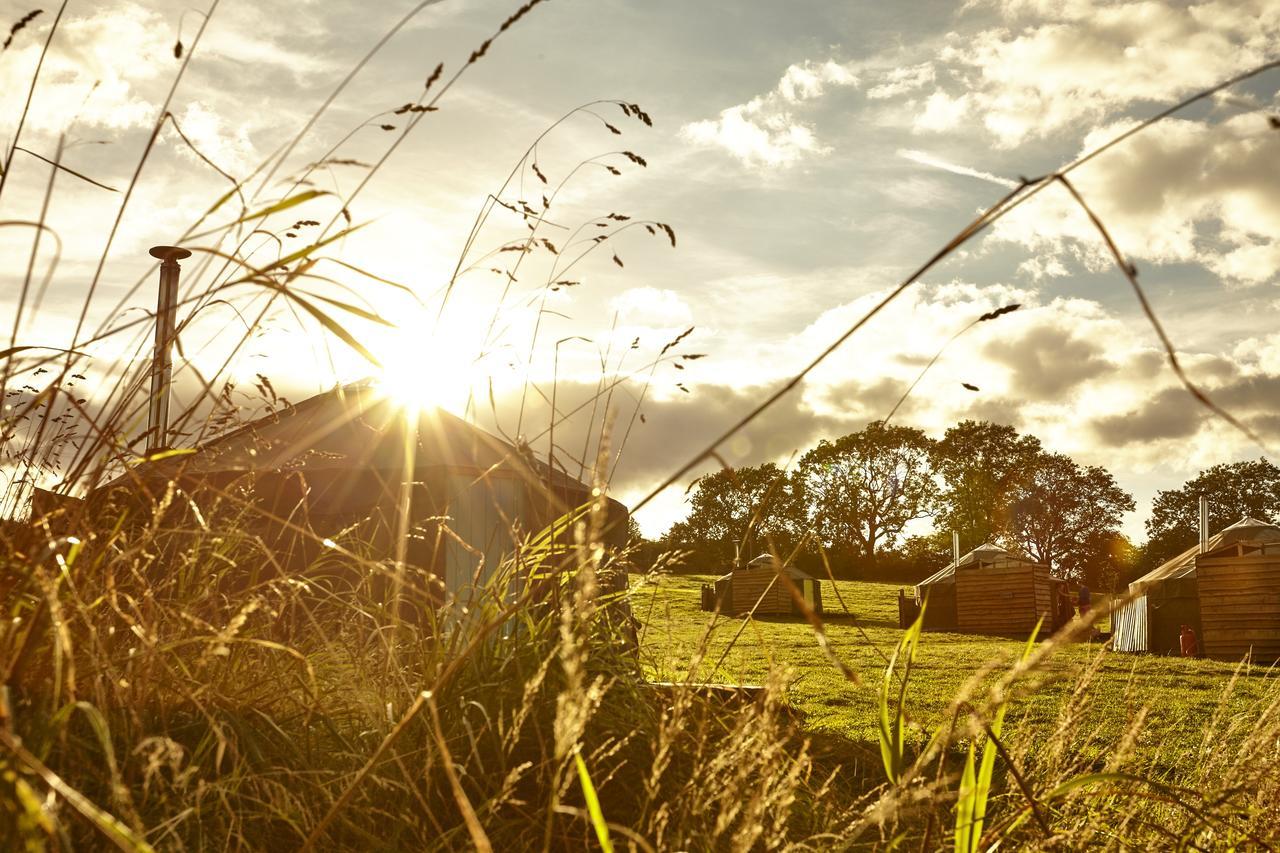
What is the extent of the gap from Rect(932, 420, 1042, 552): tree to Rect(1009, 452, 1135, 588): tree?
54cm

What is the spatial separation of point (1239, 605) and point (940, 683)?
30.0 ft

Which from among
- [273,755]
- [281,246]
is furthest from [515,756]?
[281,246]

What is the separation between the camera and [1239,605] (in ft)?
46.0

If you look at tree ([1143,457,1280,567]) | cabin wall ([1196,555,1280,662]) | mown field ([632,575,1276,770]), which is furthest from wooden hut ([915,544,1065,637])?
tree ([1143,457,1280,567])

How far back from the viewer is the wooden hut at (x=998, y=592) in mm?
20625

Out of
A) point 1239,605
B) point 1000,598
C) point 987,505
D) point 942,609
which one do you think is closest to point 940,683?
point 1239,605

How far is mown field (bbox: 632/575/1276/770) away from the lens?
5.46 ft

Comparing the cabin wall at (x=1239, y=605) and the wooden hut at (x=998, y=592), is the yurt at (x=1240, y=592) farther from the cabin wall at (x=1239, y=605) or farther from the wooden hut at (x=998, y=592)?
the wooden hut at (x=998, y=592)

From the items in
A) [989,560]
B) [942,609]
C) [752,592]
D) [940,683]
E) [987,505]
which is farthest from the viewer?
[987,505]

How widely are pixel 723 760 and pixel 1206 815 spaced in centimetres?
59

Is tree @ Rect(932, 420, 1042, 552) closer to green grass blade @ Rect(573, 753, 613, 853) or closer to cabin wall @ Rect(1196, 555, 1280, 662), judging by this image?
cabin wall @ Rect(1196, 555, 1280, 662)

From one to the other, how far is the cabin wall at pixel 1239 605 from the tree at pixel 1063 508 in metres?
28.3

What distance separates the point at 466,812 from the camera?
25.4 inches

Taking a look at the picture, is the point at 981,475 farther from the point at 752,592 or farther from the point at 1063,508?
the point at 752,592
